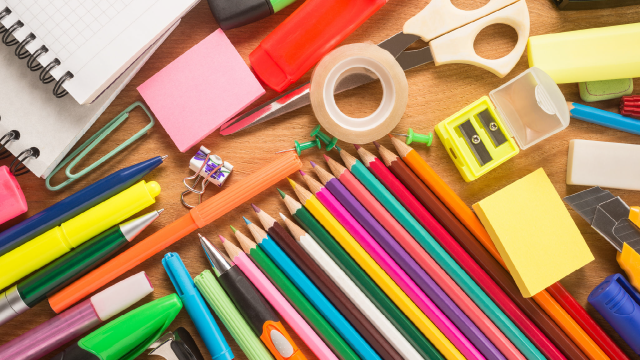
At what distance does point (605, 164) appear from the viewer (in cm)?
90

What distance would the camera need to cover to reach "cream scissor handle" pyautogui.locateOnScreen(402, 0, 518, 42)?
2.91 ft

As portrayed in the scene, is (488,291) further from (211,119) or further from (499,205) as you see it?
(211,119)

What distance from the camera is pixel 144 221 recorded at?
2.87ft

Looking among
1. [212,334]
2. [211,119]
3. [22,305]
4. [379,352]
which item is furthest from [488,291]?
[22,305]

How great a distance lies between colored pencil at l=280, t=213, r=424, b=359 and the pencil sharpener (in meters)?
0.33

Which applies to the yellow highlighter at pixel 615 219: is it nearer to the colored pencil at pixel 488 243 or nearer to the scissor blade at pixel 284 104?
the colored pencil at pixel 488 243

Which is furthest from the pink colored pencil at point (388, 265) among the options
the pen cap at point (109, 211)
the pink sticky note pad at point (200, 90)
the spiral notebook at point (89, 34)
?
the spiral notebook at point (89, 34)

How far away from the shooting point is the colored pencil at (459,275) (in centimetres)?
89

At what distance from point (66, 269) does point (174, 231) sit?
0.77ft

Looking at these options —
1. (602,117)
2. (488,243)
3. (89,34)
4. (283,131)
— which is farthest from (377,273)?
(89,34)

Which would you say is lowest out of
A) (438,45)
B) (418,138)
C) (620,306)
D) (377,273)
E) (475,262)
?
(620,306)

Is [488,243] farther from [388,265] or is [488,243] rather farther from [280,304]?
[280,304]

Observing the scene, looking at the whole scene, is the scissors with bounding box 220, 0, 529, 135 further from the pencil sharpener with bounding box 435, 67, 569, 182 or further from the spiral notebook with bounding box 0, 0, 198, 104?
the spiral notebook with bounding box 0, 0, 198, 104

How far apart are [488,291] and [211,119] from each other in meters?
0.68
